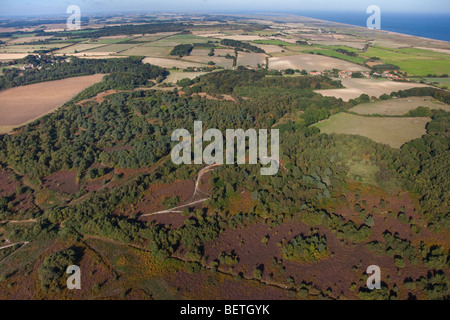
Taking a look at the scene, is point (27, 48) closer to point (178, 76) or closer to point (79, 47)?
point (79, 47)

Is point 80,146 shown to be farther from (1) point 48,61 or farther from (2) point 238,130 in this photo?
(1) point 48,61

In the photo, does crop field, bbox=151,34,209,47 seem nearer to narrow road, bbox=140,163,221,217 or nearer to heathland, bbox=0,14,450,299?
heathland, bbox=0,14,450,299

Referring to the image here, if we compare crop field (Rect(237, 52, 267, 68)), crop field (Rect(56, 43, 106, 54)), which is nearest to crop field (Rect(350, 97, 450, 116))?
crop field (Rect(237, 52, 267, 68))

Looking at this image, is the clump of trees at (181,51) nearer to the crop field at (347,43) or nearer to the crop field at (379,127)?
the crop field at (347,43)

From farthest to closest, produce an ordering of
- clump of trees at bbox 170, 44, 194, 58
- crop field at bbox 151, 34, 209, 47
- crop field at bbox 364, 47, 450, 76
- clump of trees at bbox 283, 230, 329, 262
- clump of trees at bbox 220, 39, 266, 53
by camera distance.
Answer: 1. crop field at bbox 151, 34, 209, 47
2. clump of trees at bbox 220, 39, 266, 53
3. clump of trees at bbox 170, 44, 194, 58
4. crop field at bbox 364, 47, 450, 76
5. clump of trees at bbox 283, 230, 329, 262

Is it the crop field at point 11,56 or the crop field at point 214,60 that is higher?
the crop field at point 11,56

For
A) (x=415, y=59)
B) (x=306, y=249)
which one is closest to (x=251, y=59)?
(x=415, y=59)

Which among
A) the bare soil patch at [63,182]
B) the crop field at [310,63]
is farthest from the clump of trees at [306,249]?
the crop field at [310,63]
